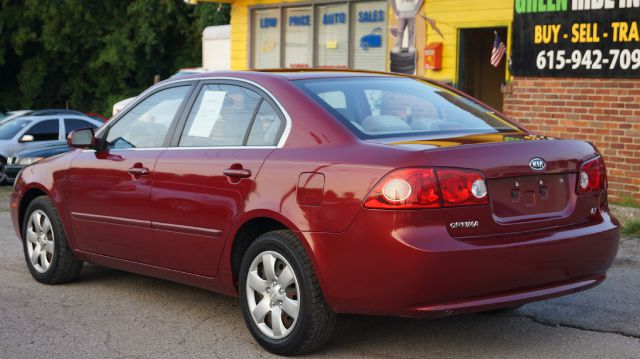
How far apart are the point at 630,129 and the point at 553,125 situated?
118 centimetres

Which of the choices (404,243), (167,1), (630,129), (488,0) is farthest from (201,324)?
(167,1)

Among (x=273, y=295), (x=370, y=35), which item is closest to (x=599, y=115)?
(x=370, y=35)

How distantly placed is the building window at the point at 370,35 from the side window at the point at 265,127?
1042 cm

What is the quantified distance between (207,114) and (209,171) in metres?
0.50

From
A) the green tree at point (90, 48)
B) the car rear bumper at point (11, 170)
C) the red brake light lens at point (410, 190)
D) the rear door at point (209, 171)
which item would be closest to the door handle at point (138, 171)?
the rear door at point (209, 171)

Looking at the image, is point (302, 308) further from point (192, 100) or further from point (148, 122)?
point (148, 122)

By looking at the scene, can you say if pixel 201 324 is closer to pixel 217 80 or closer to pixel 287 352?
pixel 287 352

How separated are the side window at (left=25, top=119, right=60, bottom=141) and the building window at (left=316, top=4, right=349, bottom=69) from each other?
532cm

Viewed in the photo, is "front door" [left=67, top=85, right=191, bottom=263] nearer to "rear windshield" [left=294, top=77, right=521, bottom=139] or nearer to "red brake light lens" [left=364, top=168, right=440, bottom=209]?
"rear windshield" [left=294, top=77, right=521, bottom=139]

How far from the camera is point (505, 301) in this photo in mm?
4996

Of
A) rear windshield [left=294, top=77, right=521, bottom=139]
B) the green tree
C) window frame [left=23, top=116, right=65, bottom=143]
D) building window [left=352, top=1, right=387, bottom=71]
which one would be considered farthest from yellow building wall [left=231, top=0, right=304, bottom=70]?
the green tree

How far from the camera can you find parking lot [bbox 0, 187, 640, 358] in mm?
5500

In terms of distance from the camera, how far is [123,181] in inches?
259

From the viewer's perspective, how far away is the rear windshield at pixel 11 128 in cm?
1850
